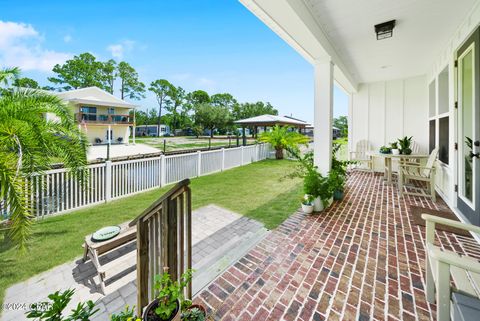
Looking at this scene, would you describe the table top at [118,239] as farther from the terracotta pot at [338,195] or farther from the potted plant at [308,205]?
the terracotta pot at [338,195]

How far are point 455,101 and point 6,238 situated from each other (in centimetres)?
761

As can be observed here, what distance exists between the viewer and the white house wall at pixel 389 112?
21.2 feet

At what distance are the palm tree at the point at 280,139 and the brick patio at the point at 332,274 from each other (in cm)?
767

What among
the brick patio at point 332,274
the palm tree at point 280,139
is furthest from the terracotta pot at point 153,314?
the palm tree at point 280,139

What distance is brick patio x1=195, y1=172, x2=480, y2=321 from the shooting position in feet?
5.40

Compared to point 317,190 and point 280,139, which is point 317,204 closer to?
point 317,190

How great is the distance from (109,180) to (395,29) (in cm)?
640

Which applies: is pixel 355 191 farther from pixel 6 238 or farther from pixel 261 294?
pixel 6 238

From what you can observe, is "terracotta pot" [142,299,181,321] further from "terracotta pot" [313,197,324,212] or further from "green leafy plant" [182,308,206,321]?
"terracotta pot" [313,197,324,212]

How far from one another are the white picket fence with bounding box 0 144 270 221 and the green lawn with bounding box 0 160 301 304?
0.23 metres

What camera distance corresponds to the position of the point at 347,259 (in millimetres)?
2311

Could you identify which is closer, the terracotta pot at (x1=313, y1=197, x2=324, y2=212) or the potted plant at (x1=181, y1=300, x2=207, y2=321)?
the potted plant at (x1=181, y1=300, x2=207, y2=321)

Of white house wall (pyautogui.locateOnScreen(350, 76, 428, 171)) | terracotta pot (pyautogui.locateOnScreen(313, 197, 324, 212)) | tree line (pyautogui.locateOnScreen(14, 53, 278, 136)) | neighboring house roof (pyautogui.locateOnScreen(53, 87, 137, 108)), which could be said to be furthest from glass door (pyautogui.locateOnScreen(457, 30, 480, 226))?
tree line (pyautogui.locateOnScreen(14, 53, 278, 136))

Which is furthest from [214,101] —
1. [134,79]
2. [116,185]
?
[116,185]
